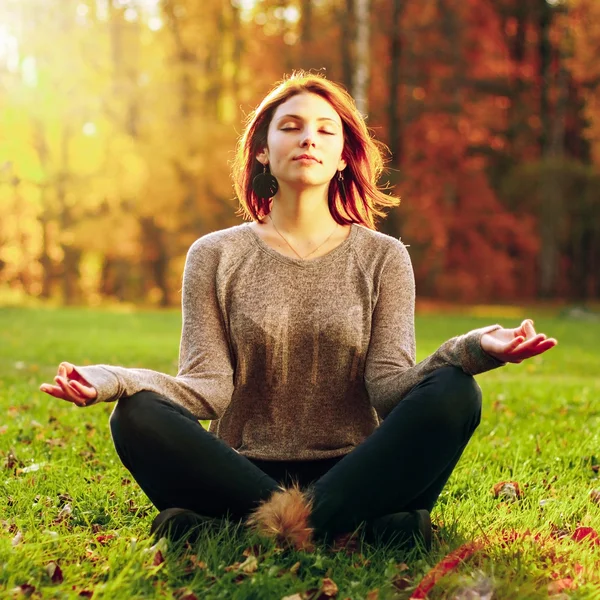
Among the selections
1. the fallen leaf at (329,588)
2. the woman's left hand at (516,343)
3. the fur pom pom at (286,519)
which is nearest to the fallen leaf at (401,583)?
the fallen leaf at (329,588)

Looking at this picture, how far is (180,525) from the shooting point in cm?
305

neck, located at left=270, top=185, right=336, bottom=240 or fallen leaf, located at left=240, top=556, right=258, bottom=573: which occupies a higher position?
neck, located at left=270, top=185, right=336, bottom=240

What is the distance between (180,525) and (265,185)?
56.2 inches

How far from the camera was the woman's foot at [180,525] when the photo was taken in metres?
3.04

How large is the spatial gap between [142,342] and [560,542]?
10634 mm

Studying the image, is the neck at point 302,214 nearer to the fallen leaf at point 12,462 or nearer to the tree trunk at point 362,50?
the fallen leaf at point 12,462

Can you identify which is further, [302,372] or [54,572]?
[302,372]

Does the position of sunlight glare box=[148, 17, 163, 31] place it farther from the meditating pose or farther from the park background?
the meditating pose

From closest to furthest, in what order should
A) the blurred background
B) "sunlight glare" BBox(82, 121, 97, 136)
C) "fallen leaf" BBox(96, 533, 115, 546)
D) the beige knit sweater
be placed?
"fallen leaf" BBox(96, 533, 115, 546)
the beige knit sweater
the blurred background
"sunlight glare" BBox(82, 121, 97, 136)

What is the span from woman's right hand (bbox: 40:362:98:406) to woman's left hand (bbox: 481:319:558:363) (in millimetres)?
1273

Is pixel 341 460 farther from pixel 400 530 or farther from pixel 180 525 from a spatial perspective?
pixel 180 525

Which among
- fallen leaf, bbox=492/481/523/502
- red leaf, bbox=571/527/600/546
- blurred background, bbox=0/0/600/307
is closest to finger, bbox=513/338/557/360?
red leaf, bbox=571/527/600/546

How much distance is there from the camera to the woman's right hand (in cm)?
282

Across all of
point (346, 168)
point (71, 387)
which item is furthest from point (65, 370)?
point (346, 168)
